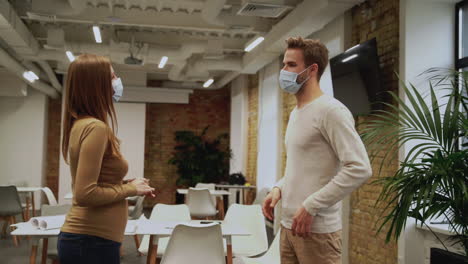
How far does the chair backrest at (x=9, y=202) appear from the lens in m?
6.73

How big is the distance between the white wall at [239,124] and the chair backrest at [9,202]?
16.4 ft

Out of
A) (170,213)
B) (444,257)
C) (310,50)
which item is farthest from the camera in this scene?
(170,213)

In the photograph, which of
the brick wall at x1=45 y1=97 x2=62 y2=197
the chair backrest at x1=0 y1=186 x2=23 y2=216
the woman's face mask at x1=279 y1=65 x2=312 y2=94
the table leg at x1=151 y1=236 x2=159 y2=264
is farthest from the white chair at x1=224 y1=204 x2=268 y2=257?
the brick wall at x1=45 y1=97 x2=62 y2=197

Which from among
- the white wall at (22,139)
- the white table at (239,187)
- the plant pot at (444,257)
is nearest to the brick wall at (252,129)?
the white table at (239,187)

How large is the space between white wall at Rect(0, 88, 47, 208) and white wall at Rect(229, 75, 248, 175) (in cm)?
466

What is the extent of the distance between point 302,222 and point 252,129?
8716mm

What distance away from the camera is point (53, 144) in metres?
12.3

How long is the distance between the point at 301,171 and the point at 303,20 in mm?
4251

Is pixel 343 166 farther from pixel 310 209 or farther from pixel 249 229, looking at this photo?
pixel 249 229

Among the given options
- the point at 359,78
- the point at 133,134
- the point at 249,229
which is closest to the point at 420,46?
the point at 359,78

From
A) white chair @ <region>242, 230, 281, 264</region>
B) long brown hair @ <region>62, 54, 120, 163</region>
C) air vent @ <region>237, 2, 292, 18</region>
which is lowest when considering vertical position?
white chair @ <region>242, 230, 281, 264</region>

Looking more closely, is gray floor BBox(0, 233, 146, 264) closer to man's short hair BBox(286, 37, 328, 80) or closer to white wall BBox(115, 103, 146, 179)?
white wall BBox(115, 103, 146, 179)

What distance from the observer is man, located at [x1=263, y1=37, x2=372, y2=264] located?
5.13 ft

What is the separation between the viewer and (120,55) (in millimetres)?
8273
